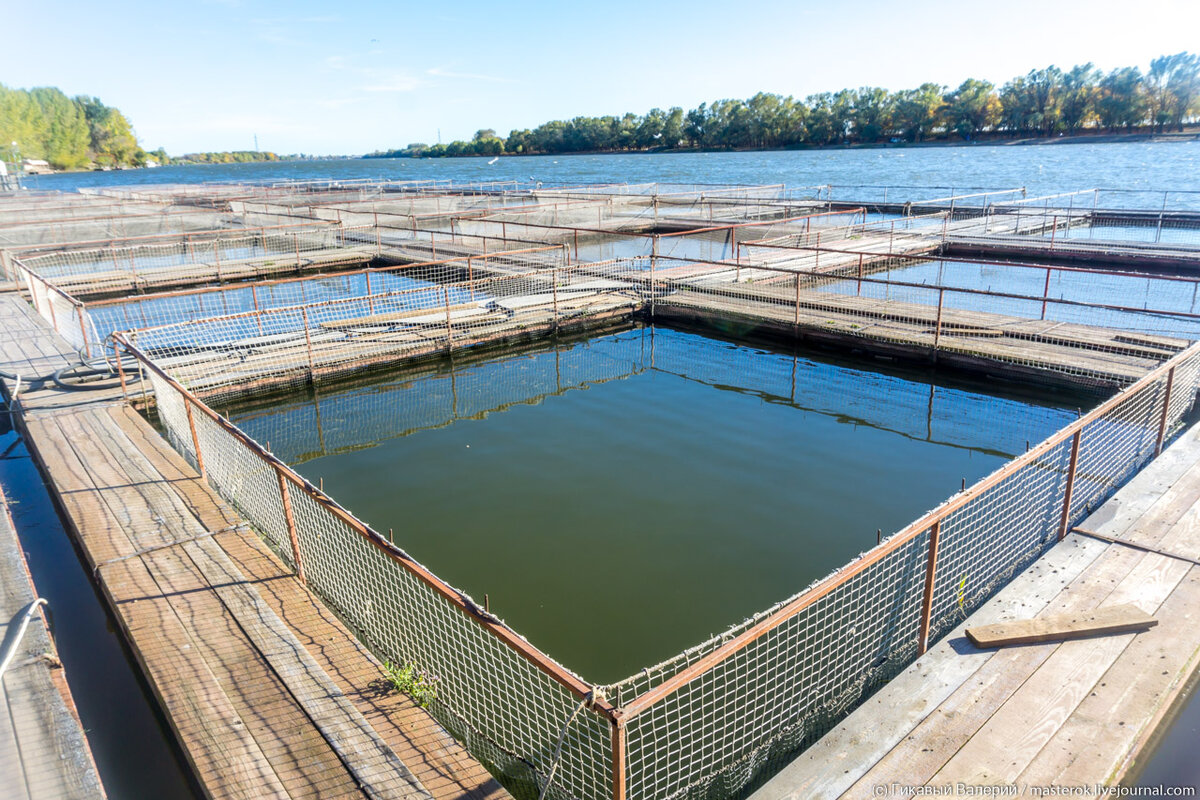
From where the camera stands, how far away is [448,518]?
28.6 ft

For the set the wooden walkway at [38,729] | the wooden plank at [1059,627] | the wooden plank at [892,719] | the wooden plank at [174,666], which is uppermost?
the wooden walkway at [38,729]

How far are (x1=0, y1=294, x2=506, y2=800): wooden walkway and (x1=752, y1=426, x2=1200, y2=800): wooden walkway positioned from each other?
80.5 inches

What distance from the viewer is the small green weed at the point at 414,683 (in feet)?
16.6

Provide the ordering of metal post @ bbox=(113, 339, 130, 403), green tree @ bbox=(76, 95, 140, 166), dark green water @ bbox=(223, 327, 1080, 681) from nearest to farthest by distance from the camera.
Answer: dark green water @ bbox=(223, 327, 1080, 681), metal post @ bbox=(113, 339, 130, 403), green tree @ bbox=(76, 95, 140, 166)

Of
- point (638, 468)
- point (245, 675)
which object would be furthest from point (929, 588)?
point (638, 468)

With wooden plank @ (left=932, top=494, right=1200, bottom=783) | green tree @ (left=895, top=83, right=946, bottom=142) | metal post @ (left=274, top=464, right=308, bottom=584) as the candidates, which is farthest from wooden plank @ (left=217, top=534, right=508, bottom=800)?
green tree @ (left=895, top=83, right=946, bottom=142)

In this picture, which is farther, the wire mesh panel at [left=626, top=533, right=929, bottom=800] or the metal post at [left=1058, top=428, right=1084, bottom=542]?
the metal post at [left=1058, top=428, right=1084, bottom=542]

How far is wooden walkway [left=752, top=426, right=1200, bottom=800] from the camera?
402 centimetres

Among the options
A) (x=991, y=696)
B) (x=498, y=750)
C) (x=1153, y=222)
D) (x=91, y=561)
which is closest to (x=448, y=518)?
(x=91, y=561)

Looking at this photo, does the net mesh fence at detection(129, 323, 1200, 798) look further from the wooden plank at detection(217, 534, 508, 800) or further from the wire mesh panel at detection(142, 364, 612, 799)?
the wooden plank at detection(217, 534, 508, 800)

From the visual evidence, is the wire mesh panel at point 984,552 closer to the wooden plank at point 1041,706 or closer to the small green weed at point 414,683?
the wooden plank at point 1041,706

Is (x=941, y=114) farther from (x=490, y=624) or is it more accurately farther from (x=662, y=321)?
(x=490, y=624)

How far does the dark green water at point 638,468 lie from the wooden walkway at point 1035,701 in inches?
81.5

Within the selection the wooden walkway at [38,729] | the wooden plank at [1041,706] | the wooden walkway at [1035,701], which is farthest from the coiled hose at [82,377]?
the wooden plank at [1041,706]
